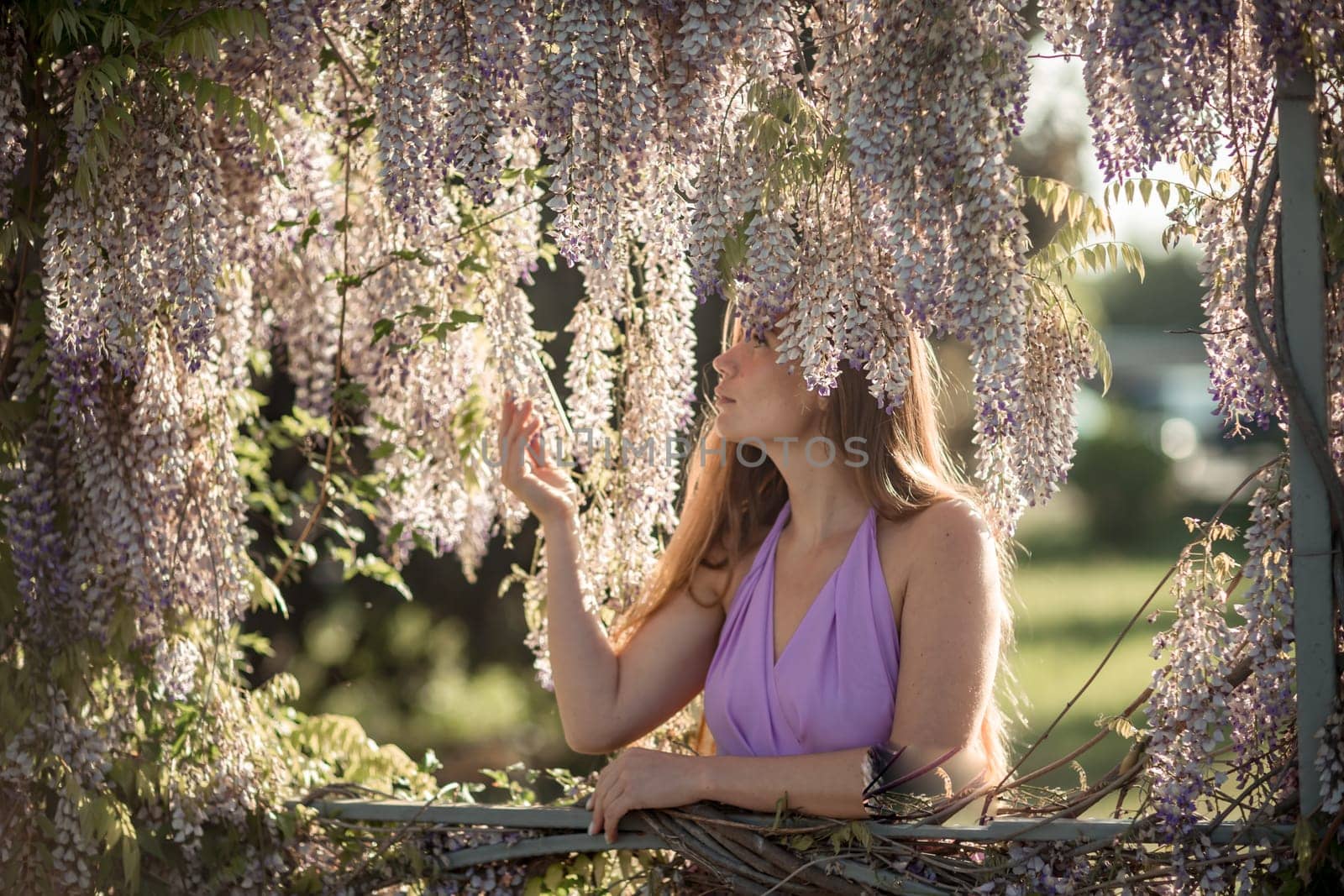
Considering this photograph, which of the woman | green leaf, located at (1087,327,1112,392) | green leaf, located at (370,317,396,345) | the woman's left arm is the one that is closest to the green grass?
the woman

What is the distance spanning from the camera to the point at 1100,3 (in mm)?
2051

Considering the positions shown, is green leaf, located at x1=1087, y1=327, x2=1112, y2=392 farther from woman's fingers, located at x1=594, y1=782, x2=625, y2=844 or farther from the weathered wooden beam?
woman's fingers, located at x1=594, y1=782, x2=625, y2=844

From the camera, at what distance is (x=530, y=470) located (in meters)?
2.92

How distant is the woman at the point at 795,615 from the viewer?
228 centimetres

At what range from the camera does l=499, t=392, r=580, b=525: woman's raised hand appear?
2.83 meters

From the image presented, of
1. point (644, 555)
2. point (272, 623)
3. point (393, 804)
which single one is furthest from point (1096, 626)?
point (393, 804)

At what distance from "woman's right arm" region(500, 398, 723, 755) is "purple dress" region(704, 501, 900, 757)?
164 mm

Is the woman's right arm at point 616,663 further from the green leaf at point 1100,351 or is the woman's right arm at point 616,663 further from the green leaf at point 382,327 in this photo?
the green leaf at point 1100,351

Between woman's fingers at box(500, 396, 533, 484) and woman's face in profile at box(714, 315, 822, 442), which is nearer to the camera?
woman's face in profile at box(714, 315, 822, 442)

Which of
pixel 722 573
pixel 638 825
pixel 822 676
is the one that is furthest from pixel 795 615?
pixel 638 825

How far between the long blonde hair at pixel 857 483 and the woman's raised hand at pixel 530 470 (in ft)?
0.89

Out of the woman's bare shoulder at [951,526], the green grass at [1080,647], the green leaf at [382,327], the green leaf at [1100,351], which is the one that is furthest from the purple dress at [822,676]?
the green grass at [1080,647]

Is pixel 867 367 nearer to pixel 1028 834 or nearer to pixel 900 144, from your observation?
pixel 900 144

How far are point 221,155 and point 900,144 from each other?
178 centimetres
